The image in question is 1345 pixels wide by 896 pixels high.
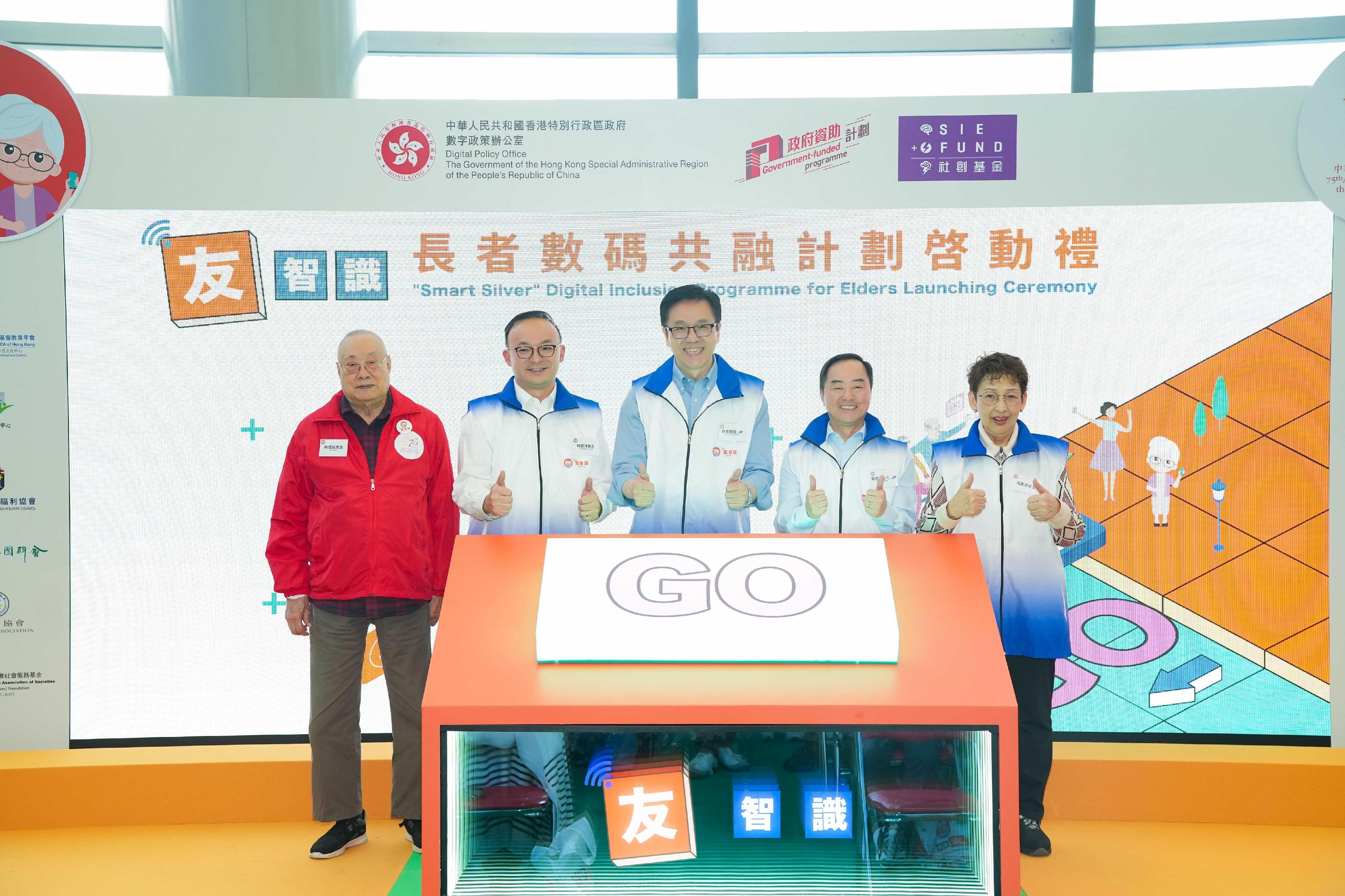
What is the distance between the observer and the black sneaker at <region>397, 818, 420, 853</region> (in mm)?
3025

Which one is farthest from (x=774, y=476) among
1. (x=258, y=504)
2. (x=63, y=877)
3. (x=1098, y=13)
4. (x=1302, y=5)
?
(x=1302, y=5)

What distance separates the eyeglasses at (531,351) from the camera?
325 centimetres

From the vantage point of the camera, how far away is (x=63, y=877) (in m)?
2.91

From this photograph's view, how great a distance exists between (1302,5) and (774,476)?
3.48 metres

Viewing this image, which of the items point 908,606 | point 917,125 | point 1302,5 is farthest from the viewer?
point 1302,5

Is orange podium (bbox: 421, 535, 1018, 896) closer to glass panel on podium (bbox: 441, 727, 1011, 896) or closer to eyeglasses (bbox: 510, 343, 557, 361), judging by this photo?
glass panel on podium (bbox: 441, 727, 1011, 896)

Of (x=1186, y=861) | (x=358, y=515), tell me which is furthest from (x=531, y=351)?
(x=1186, y=861)

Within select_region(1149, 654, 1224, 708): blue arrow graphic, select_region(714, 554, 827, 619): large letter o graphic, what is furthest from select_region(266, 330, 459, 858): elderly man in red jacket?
select_region(1149, 654, 1224, 708): blue arrow graphic

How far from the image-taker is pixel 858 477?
10.7 ft

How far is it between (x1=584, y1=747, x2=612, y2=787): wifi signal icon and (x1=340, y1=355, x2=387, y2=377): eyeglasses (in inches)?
58.6

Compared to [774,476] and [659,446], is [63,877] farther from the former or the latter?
[774,476]

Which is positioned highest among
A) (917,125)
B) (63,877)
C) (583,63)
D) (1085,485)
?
(583,63)

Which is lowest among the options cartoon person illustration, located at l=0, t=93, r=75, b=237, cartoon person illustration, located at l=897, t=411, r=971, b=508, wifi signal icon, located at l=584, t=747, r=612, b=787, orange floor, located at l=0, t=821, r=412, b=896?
orange floor, located at l=0, t=821, r=412, b=896

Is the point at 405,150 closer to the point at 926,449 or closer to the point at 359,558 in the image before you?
the point at 359,558
